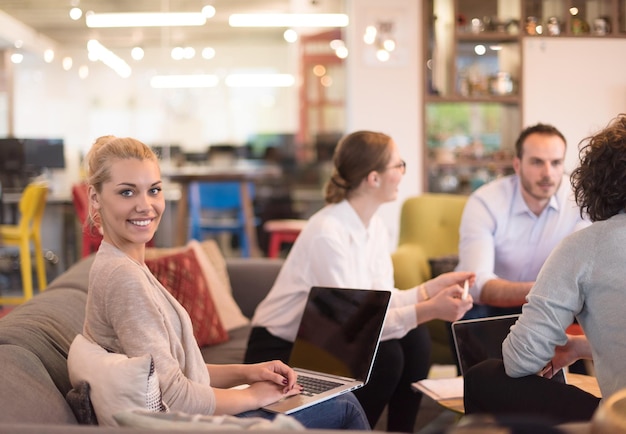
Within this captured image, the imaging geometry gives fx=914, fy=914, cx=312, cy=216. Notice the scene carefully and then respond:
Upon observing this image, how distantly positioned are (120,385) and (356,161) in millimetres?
1463

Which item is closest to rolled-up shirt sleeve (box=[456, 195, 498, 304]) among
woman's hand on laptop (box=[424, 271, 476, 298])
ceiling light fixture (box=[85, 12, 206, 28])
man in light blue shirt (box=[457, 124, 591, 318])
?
man in light blue shirt (box=[457, 124, 591, 318])

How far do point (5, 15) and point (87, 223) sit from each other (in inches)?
217

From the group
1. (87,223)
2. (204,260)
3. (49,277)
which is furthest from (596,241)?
(49,277)

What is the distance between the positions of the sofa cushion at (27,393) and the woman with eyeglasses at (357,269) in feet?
3.30

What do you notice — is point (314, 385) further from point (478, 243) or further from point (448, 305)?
point (478, 243)

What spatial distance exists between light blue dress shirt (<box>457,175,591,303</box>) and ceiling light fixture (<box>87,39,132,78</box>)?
4.54 meters

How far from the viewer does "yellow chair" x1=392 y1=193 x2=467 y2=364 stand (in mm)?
4102

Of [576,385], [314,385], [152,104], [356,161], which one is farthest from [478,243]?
[152,104]

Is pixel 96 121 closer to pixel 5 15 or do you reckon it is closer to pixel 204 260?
pixel 5 15

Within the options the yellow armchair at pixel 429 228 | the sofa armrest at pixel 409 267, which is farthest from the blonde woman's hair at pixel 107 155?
the yellow armchair at pixel 429 228

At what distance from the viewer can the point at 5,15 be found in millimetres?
7078

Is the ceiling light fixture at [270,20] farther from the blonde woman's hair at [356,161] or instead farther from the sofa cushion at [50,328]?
the sofa cushion at [50,328]

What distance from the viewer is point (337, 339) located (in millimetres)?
2455

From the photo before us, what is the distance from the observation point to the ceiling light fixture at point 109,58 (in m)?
7.33
